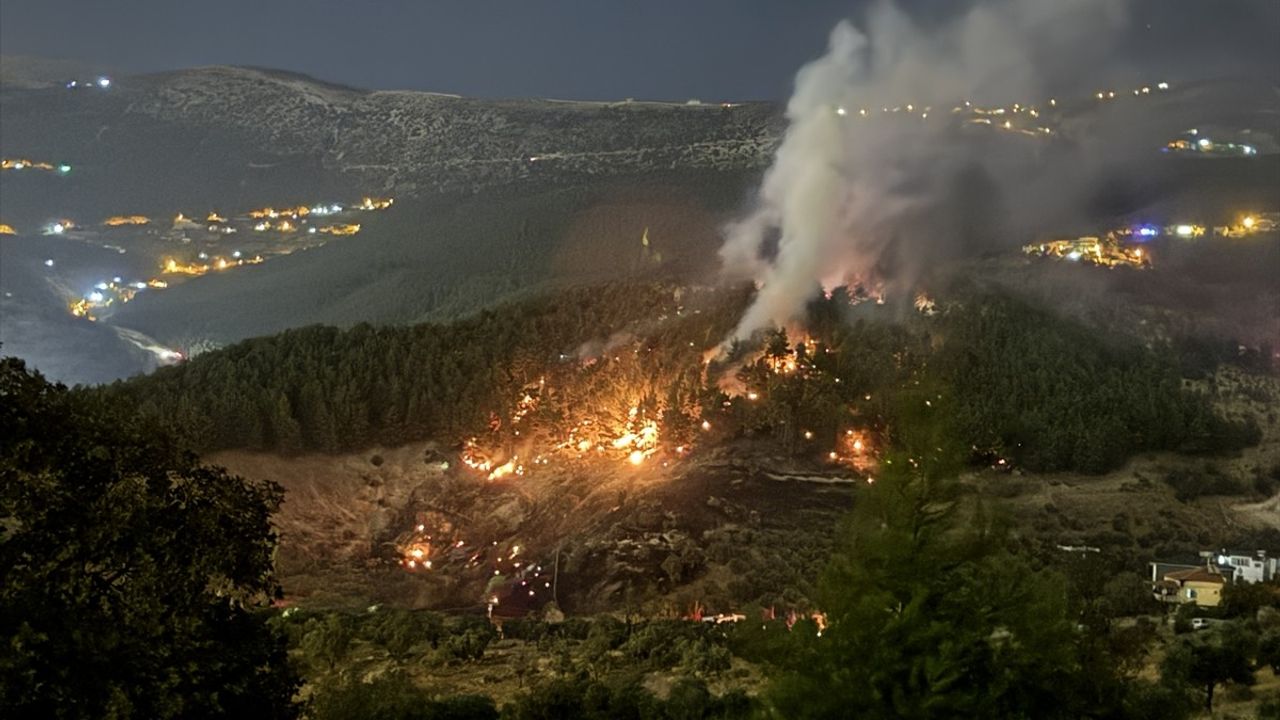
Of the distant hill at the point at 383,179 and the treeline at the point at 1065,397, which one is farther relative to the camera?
the distant hill at the point at 383,179

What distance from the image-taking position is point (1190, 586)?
29328mm

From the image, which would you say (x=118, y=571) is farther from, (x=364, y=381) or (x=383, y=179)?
(x=383, y=179)

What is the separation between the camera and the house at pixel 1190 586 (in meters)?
28.9

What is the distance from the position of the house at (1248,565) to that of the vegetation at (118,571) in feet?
94.5

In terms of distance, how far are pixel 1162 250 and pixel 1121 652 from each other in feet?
176

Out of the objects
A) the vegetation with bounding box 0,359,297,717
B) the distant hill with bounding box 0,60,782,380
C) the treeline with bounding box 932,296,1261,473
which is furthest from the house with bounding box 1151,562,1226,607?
the distant hill with bounding box 0,60,782,380

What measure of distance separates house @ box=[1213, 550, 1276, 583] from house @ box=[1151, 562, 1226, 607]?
2.74 ft

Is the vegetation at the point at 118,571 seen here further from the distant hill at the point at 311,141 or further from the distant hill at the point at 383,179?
the distant hill at the point at 311,141

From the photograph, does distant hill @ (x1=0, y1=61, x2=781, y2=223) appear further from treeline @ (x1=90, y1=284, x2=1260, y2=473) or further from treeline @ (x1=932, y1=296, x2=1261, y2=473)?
treeline @ (x1=90, y1=284, x2=1260, y2=473)

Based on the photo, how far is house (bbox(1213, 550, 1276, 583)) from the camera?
30.6 metres

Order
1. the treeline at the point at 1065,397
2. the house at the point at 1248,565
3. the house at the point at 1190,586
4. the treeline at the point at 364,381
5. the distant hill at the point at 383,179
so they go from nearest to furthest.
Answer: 1. the house at the point at 1190,586
2. the house at the point at 1248,565
3. the treeline at the point at 364,381
4. the treeline at the point at 1065,397
5. the distant hill at the point at 383,179

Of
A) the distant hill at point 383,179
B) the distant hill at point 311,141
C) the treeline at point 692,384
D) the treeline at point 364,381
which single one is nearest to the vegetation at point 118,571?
the treeline at point 364,381

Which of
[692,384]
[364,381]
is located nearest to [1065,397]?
[692,384]

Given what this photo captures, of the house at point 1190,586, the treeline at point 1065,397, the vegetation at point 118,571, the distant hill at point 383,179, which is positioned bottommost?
the house at point 1190,586
